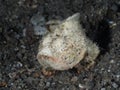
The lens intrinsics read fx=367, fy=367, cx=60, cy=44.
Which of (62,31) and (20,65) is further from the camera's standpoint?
(20,65)

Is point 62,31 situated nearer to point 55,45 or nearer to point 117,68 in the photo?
point 55,45

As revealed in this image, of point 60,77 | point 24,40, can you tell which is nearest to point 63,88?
point 60,77

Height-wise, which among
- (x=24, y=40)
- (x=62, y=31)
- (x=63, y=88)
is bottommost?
(x=63, y=88)

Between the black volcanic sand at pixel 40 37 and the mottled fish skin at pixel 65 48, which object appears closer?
the mottled fish skin at pixel 65 48

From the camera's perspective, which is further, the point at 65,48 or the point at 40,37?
the point at 40,37
